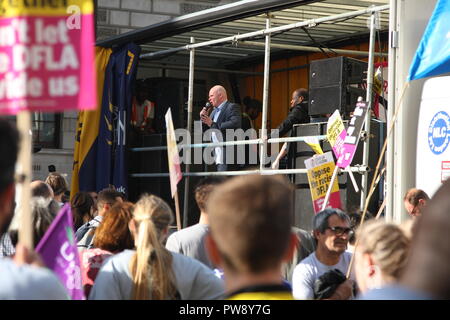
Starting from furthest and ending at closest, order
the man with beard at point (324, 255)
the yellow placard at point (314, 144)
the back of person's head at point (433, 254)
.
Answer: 1. the yellow placard at point (314, 144)
2. the man with beard at point (324, 255)
3. the back of person's head at point (433, 254)

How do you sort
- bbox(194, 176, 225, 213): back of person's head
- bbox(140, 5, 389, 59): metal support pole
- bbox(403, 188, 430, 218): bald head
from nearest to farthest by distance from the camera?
bbox(194, 176, 225, 213): back of person's head
bbox(403, 188, 430, 218): bald head
bbox(140, 5, 389, 59): metal support pole

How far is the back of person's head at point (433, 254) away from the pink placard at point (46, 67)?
179 cm

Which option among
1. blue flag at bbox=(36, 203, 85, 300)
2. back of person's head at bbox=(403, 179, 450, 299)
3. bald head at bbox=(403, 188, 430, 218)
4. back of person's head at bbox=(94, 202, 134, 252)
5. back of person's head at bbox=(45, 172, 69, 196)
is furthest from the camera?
back of person's head at bbox=(45, 172, 69, 196)

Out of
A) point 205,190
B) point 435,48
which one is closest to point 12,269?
point 205,190

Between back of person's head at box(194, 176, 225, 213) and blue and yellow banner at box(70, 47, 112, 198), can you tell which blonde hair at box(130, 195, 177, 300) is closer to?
back of person's head at box(194, 176, 225, 213)

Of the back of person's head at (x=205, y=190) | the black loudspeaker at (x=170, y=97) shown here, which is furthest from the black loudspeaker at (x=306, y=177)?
the black loudspeaker at (x=170, y=97)

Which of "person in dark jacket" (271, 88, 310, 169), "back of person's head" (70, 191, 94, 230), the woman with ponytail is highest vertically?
"person in dark jacket" (271, 88, 310, 169)

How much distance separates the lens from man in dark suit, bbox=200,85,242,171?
11.9 m

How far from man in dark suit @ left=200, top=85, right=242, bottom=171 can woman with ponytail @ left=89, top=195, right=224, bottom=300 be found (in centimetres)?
768

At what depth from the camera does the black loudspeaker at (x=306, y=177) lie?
31.6 ft

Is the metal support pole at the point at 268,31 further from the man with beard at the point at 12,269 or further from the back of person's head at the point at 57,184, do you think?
the man with beard at the point at 12,269

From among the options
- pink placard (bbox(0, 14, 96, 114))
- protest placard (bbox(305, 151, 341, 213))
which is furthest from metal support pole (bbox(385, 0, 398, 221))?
pink placard (bbox(0, 14, 96, 114))

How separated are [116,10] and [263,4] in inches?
373

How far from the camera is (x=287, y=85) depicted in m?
16.9
